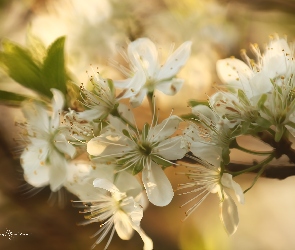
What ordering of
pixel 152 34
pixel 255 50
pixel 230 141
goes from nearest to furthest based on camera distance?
pixel 230 141 < pixel 255 50 < pixel 152 34

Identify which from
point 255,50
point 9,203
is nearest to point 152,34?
point 255,50

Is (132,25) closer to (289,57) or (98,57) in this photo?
(98,57)

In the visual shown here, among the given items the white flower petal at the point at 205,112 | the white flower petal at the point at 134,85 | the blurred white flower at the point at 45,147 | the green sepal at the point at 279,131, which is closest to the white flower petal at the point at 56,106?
the blurred white flower at the point at 45,147

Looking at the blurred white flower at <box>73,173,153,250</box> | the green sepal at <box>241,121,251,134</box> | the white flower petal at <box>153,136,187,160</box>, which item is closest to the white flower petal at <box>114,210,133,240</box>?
the blurred white flower at <box>73,173,153,250</box>

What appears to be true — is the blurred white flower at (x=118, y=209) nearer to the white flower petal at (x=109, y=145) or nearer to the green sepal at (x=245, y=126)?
the white flower petal at (x=109, y=145)

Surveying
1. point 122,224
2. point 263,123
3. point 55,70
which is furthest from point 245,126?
point 55,70

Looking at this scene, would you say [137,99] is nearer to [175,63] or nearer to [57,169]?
[175,63]
